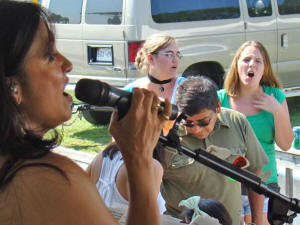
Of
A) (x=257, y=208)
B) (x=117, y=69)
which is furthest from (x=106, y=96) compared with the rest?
(x=117, y=69)

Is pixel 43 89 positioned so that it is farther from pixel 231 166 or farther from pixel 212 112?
pixel 212 112

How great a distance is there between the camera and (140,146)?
4.25ft

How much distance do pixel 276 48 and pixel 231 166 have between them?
6313mm

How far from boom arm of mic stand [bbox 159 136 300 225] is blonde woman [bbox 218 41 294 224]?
143 cm

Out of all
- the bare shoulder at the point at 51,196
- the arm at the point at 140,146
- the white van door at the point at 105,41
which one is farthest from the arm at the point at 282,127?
the white van door at the point at 105,41

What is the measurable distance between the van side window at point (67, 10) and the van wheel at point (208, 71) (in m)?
1.81

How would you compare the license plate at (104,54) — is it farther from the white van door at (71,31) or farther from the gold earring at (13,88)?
the gold earring at (13,88)

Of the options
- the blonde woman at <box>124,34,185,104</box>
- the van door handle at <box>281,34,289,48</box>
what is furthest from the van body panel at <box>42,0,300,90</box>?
the blonde woman at <box>124,34,185,104</box>

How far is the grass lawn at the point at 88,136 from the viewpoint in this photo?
663cm

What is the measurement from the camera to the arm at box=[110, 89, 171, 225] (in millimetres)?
1264

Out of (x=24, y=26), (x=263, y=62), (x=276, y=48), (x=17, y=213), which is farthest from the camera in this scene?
(x=276, y=48)

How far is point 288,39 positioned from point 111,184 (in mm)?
6344

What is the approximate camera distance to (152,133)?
4.28ft

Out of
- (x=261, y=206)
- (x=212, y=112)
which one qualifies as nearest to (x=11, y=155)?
(x=212, y=112)
